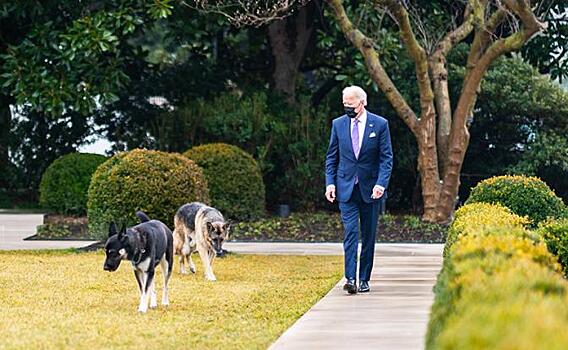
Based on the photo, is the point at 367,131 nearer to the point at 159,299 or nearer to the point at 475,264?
the point at 159,299

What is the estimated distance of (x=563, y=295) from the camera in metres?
6.17

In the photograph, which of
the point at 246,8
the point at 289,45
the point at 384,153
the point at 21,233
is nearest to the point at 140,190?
the point at 246,8

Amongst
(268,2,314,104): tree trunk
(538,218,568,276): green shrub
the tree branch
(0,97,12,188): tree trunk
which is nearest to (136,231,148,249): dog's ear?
(538,218,568,276): green shrub

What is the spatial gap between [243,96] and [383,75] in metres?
5.18

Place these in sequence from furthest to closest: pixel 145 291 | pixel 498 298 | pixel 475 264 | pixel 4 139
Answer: pixel 4 139 < pixel 145 291 < pixel 475 264 < pixel 498 298

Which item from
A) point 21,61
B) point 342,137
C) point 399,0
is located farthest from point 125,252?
point 21,61

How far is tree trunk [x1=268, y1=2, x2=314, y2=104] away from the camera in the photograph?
28531mm

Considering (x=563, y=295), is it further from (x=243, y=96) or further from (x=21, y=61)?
(x=243, y=96)

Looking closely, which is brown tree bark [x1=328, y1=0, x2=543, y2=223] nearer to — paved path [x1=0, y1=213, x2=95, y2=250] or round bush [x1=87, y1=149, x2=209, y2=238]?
round bush [x1=87, y1=149, x2=209, y2=238]

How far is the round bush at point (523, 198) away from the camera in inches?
693

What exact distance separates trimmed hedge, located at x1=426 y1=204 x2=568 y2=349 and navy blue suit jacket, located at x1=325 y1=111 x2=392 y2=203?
3745 mm

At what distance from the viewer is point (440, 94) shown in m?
24.1

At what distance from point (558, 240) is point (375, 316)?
108 inches

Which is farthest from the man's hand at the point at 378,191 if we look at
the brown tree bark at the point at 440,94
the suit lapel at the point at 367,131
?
the brown tree bark at the point at 440,94
